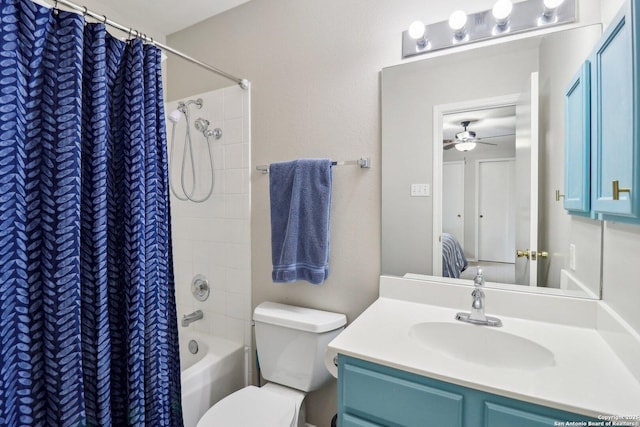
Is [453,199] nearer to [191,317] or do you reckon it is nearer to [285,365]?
[285,365]

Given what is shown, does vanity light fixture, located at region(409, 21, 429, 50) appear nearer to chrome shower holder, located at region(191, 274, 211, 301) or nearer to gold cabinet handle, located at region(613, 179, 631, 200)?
gold cabinet handle, located at region(613, 179, 631, 200)

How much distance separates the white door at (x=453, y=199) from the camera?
146 centimetres

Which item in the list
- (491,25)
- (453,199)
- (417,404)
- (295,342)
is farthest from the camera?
(295,342)

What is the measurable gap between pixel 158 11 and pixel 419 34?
68.1 inches

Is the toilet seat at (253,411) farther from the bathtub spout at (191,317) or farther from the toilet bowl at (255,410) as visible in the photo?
the bathtub spout at (191,317)

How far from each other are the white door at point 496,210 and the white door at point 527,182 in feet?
0.09

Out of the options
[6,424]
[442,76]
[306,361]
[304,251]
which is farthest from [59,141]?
[442,76]

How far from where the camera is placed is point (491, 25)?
4.41 feet

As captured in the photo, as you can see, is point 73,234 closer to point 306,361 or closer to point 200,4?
point 306,361

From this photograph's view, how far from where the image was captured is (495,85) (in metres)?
1.35

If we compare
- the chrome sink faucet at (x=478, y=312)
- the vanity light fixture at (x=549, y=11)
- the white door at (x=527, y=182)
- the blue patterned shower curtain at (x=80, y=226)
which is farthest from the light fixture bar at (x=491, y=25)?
the blue patterned shower curtain at (x=80, y=226)

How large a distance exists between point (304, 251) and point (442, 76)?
3.58 ft

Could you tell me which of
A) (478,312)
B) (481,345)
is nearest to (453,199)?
(478,312)

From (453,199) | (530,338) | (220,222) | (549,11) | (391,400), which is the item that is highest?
(549,11)
